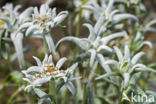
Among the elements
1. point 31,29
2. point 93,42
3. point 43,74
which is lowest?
point 43,74

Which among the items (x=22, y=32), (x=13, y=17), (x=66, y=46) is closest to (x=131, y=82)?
(x=22, y=32)

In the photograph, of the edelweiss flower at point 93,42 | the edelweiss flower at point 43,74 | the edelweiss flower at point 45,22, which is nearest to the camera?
the edelweiss flower at point 43,74

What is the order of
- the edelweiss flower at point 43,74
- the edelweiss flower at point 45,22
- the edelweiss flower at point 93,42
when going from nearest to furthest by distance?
the edelweiss flower at point 43,74 < the edelweiss flower at point 45,22 < the edelweiss flower at point 93,42

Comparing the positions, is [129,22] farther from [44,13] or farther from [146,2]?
[146,2]

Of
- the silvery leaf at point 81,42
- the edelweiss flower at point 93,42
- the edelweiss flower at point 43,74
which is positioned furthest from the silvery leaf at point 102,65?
the edelweiss flower at point 43,74

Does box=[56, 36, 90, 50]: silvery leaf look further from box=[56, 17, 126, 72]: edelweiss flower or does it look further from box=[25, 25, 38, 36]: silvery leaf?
box=[25, 25, 38, 36]: silvery leaf

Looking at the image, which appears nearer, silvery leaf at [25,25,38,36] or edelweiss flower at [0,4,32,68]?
silvery leaf at [25,25,38,36]

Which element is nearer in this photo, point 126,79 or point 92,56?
point 126,79

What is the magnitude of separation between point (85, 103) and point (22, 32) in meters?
0.73

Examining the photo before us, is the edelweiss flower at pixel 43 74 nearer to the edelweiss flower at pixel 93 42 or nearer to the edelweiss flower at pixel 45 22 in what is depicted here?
the edelweiss flower at pixel 45 22

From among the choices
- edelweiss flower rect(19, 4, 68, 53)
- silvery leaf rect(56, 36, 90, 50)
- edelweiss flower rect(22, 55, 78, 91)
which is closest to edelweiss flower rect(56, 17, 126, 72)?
silvery leaf rect(56, 36, 90, 50)

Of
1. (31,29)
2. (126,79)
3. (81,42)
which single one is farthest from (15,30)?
(126,79)

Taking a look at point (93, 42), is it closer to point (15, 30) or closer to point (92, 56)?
point (92, 56)

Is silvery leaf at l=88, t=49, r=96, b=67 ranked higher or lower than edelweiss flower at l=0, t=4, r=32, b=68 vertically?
lower
